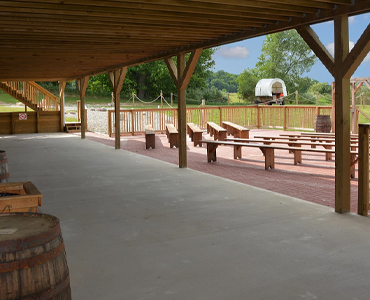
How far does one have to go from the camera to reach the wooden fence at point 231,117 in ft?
66.4

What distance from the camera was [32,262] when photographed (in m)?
2.42

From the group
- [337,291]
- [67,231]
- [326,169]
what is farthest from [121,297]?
[326,169]

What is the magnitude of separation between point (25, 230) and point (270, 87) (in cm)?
3590

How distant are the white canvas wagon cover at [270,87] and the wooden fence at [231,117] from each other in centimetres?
1492

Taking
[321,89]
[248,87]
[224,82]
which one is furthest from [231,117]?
[224,82]

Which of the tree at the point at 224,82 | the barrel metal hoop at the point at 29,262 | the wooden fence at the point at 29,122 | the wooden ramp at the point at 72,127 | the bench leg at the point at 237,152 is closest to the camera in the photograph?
the barrel metal hoop at the point at 29,262

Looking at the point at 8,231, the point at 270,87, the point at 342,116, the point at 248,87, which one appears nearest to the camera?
the point at 8,231

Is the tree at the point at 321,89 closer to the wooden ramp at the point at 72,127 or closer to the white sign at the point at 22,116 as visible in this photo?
the wooden ramp at the point at 72,127

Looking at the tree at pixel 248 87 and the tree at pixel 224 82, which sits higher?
the tree at pixel 224 82

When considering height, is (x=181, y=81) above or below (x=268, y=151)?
above

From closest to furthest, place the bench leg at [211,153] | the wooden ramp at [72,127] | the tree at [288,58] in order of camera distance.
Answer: the bench leg at [211,153] → the wooden ramp at [72,127] → the tree at [288,58]

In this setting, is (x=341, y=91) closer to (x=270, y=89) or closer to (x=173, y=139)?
(x=173, y=139)

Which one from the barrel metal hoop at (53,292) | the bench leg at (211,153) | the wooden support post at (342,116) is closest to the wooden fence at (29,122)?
the bench leg at (211,153)

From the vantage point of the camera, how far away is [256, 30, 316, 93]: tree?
5481cm
